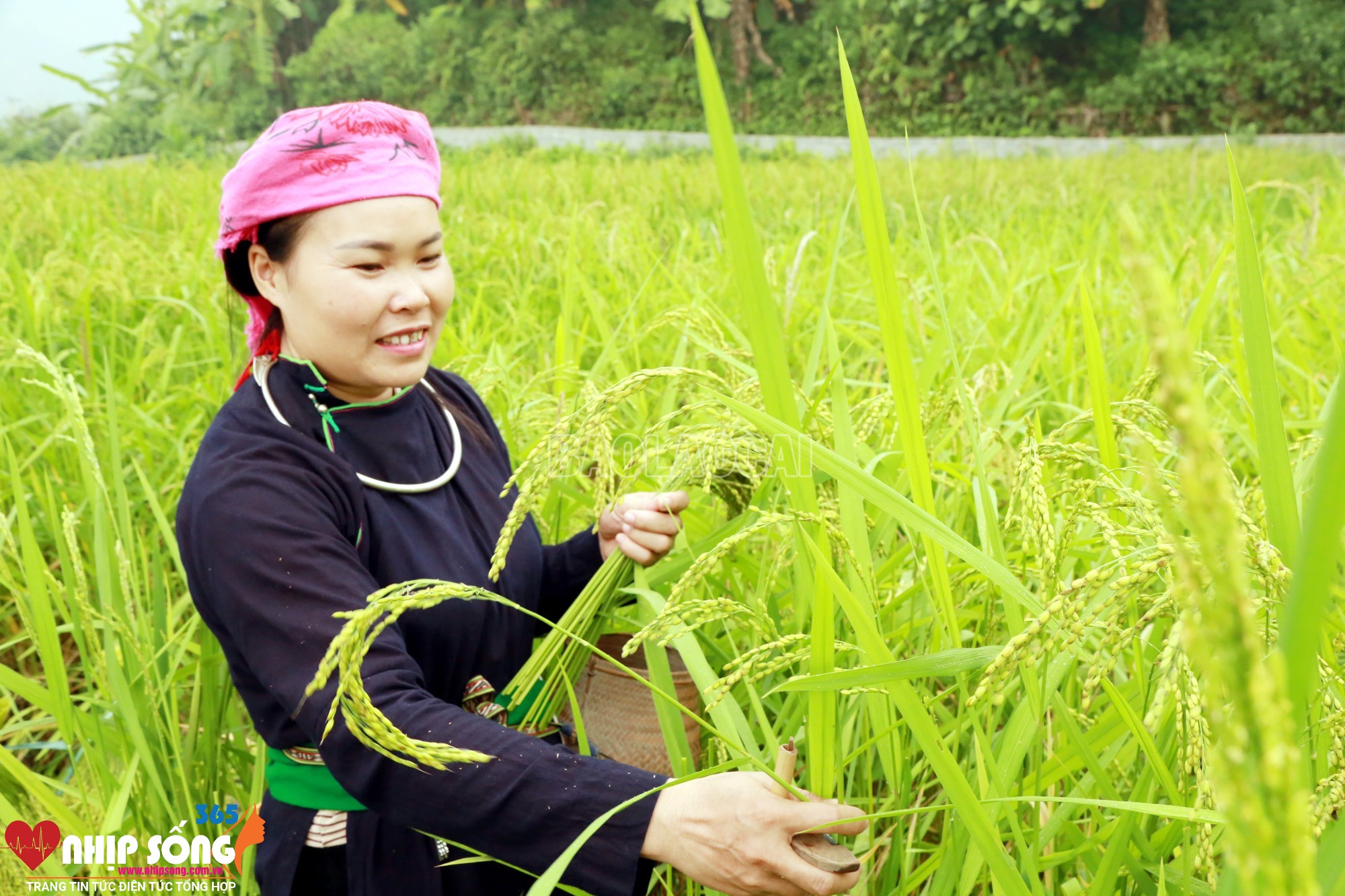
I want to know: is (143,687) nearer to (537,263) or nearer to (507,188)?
(537,263)

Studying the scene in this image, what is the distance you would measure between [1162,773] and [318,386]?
1.11 meters

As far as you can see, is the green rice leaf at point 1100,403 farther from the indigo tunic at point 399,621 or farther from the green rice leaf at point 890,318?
the indigo tunic at point 399,621

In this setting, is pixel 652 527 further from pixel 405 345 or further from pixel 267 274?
pixel 267 274

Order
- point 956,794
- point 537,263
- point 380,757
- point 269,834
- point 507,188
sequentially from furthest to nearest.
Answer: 1. point 507,188
2. point 537,263
3. point 269,834
4. point 380,757
5. point 956,794

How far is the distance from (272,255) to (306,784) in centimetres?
71

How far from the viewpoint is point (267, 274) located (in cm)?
141

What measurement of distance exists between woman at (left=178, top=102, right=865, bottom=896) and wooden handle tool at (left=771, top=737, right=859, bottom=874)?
2 centimetres

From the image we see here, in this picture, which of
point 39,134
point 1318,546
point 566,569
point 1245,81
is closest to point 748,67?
point 1245,81

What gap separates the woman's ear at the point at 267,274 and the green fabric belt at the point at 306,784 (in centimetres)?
61

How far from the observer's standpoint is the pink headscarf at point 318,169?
4.37ft

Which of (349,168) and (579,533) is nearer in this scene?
(349,168)

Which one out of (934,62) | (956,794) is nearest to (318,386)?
(956,794)

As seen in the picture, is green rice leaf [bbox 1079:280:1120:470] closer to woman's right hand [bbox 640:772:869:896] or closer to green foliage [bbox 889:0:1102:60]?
woman's right hand [bbox 640:772:869:896]

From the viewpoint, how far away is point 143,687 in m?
1.39
